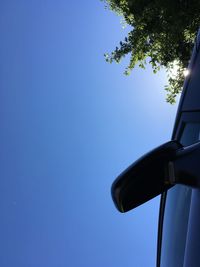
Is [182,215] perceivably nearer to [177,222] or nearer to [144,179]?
[177,222]

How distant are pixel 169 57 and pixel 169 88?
152cm

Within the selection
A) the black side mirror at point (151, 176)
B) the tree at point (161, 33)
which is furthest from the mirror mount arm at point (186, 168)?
the tree at point (161, 33)

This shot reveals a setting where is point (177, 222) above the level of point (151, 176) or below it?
below

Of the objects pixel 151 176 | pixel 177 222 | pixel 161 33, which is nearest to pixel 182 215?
pixel 177 222

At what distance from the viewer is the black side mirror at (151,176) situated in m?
0.96

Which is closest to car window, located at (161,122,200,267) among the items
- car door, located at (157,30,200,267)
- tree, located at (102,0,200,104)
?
car door, located at (157,30,200,267)

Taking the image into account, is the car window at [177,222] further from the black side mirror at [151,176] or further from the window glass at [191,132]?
the black side mirror at [151,176]

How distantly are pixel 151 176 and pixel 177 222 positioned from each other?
2.03ft

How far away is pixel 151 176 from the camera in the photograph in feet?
3.23

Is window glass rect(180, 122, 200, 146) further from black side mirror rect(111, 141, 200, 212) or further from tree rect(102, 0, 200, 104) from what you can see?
tree rect(102, 0, 200, 104)

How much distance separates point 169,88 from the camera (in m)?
14.6

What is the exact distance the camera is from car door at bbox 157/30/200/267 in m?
0.99

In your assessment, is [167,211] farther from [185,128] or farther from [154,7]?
[154,7]

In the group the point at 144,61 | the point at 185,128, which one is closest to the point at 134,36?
Answer: the point at 144,61
